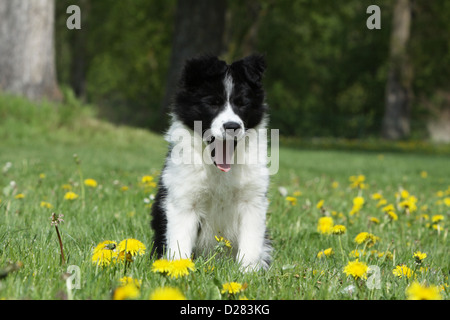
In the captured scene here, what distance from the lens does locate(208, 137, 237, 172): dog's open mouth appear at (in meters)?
3.12

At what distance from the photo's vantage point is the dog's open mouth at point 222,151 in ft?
10.2

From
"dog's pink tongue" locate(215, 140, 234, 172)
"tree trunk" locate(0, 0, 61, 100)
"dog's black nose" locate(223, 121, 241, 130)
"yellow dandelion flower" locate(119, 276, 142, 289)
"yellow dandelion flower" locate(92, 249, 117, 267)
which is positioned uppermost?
"tree trunk" locate(0, 0, 61, 100)

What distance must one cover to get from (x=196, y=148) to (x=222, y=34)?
13.5 meters

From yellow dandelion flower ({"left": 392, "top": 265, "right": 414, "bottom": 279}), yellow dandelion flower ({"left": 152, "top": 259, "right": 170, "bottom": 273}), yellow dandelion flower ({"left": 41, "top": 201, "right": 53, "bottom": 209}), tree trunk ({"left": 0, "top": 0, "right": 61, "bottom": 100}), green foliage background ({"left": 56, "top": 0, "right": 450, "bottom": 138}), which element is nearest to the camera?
yellow dandelion flower ({"left": 152, "top": 259, "right": 170, "bottom": 273})

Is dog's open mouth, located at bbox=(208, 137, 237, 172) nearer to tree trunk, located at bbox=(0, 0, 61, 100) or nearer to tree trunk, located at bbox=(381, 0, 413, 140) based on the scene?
tree trunk, located at bbox=(0, 0, 61, 100)

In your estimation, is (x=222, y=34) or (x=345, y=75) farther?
(x=345, y=75)

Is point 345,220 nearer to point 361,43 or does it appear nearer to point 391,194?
point 391,194

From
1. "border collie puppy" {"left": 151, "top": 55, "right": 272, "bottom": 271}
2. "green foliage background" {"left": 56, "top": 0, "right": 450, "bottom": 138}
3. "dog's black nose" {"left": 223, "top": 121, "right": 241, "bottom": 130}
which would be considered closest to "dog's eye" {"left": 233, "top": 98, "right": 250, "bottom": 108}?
"border collie puppy" {"left": 151, "top": 55, "right": 272, "bottom": 271}

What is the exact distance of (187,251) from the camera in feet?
9.78

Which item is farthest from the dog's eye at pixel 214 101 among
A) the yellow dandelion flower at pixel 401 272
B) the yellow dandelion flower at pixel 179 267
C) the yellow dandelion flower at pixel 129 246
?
the yellow dandelion flower at pixel 401 272

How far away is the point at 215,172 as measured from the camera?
10.3 feet

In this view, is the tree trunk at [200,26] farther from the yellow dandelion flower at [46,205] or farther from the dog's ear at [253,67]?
the dog's ear at [253,67]

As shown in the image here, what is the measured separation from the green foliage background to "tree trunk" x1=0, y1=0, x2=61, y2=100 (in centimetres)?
1168

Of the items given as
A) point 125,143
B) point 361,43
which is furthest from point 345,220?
point 361,43
